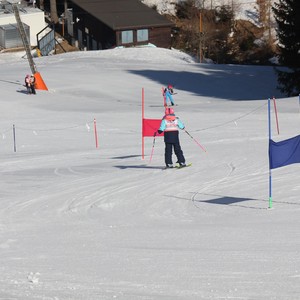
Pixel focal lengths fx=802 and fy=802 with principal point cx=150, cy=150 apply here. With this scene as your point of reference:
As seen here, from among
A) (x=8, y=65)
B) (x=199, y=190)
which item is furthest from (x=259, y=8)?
(x=199, y=190)

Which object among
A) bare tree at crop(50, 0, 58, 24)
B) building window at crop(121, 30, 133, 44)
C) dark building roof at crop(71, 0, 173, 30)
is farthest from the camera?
bare tree at crop(50, 0, 58, 24)

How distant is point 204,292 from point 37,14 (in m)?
58.7

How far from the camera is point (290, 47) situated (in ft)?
143

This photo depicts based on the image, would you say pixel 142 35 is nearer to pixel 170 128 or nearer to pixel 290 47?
pixel 290 47

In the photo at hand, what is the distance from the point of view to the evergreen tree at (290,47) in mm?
42469

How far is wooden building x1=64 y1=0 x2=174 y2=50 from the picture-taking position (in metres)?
62.4

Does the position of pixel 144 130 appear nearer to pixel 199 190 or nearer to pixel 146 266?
pixel 199 190

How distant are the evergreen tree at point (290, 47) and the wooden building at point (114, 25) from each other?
782 inches

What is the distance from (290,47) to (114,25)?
2136cm

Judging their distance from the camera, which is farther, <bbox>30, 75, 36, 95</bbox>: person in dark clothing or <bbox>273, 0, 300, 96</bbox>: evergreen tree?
<bbox>273, 0, 300, 96</bbox>: evergreen tree

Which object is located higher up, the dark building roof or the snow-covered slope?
the dark building roof

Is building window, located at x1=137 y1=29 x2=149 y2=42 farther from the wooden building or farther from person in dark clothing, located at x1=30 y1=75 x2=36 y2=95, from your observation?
person in dark clothing, located at x1=30 y1=75 x2=36 y2=95

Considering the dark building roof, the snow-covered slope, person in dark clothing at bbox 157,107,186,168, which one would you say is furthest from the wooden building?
person in dark clothing at bbox 157,107,186,168

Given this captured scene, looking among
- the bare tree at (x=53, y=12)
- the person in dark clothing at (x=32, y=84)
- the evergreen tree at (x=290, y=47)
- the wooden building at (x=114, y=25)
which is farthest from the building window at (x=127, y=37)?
the person in dark clothing at (x=32, y=84)
